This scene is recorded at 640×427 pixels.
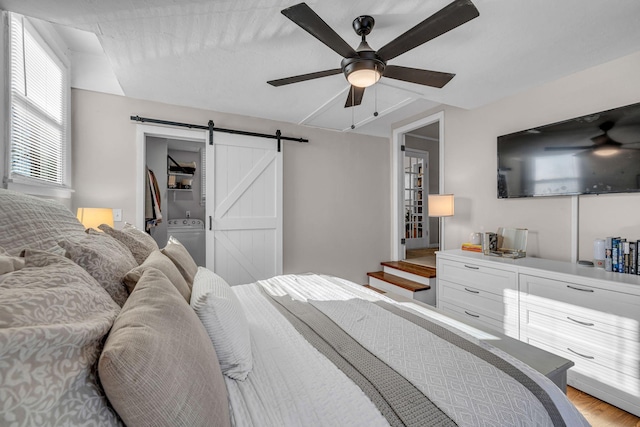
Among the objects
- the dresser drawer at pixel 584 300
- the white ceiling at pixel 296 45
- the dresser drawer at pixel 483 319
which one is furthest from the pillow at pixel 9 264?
the dresser drawer at pixel 584 300

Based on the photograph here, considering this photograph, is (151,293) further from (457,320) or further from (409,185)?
(409,185)

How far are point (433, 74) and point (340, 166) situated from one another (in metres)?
2.35

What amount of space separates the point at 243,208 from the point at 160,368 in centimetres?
300

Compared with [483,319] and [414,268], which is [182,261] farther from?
[414,268]

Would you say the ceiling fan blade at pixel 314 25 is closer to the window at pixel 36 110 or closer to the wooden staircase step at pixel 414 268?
the window at pixel 36 110

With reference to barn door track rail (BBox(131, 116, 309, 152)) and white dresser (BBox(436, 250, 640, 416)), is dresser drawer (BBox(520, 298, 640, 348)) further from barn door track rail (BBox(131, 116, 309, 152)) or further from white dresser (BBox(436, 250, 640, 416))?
barn door track rail (BBox(131, 116, 309, 152))

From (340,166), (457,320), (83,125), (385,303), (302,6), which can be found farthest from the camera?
(340,166)

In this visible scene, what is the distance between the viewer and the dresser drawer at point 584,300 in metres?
1.67

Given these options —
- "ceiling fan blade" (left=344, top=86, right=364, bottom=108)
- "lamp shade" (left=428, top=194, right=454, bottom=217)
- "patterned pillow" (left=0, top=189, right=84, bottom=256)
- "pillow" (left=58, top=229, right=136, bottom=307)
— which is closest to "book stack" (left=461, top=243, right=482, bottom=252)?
"lamp shade" (left=428, top=194, right=454, bottom=217)

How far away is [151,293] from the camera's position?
756mm

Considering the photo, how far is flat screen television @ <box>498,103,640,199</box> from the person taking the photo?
1991 millimetres

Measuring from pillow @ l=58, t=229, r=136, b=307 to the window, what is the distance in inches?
46.7

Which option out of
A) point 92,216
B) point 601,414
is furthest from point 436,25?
point 92,216

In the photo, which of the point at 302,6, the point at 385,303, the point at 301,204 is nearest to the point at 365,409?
the point at 385,303
